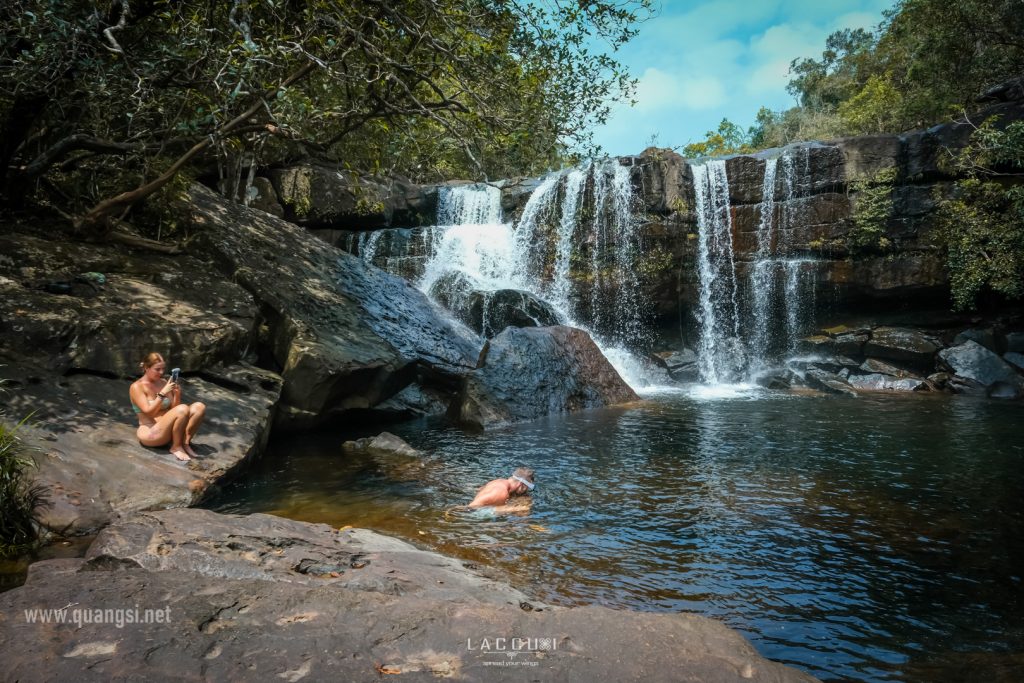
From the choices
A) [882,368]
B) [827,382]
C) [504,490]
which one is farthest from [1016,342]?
[504,490]

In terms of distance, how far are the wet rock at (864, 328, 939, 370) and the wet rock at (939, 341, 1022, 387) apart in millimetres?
410

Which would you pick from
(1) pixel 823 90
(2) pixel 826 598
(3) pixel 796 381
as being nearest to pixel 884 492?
(2) pixel 826 598

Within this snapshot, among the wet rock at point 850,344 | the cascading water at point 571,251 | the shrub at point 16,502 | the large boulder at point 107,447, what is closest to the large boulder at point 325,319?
the large boulder at point 107,447

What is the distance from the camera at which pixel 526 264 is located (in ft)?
64.8

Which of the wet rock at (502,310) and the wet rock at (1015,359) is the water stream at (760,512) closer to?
the wet rock at (1015,359)

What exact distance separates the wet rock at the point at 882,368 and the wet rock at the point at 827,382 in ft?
3.15

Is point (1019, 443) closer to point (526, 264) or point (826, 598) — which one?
point (826, 598)

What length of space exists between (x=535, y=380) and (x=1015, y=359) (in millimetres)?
13116

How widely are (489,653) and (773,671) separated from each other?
4.34 ft

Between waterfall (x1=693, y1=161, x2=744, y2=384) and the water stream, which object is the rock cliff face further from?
the water stream

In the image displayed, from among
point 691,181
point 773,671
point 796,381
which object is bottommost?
point 773,671

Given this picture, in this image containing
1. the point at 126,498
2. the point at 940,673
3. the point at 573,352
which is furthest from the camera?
the point at 573,352

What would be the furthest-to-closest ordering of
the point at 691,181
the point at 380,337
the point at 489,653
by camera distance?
1. the point at 691,181
2. the point at 380,337
3. the point at 489,653

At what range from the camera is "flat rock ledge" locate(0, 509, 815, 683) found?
101 inches
